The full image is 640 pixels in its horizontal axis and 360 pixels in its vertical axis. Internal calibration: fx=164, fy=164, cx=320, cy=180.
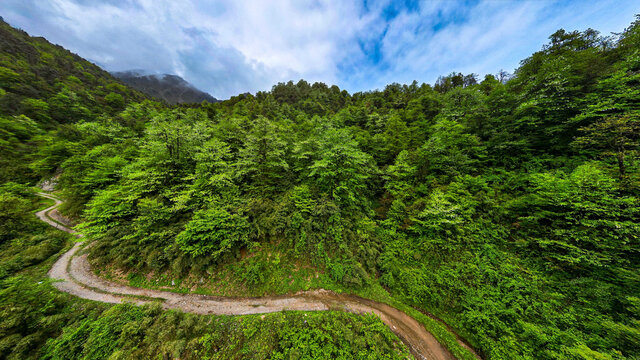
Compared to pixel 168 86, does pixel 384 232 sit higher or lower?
lower

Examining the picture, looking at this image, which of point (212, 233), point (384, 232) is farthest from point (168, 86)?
point (384, 232)

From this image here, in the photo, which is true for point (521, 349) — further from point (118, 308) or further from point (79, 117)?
point (79, 117)

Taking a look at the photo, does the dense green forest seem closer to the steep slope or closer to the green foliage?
the green foliage

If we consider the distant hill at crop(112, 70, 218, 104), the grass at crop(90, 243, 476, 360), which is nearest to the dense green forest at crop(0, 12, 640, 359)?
the grass at crop(90, 243, 476, 360)

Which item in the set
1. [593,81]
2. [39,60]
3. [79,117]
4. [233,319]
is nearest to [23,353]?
[233,319]

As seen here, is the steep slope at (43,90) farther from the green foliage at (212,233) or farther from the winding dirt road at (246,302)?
the green foliage at (212,233)

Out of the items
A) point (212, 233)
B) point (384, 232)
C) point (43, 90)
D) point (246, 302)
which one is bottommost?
point (246, 302)

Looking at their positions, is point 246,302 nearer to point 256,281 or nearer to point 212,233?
point 256,281

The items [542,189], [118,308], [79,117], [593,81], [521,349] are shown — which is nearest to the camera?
[521,349]
